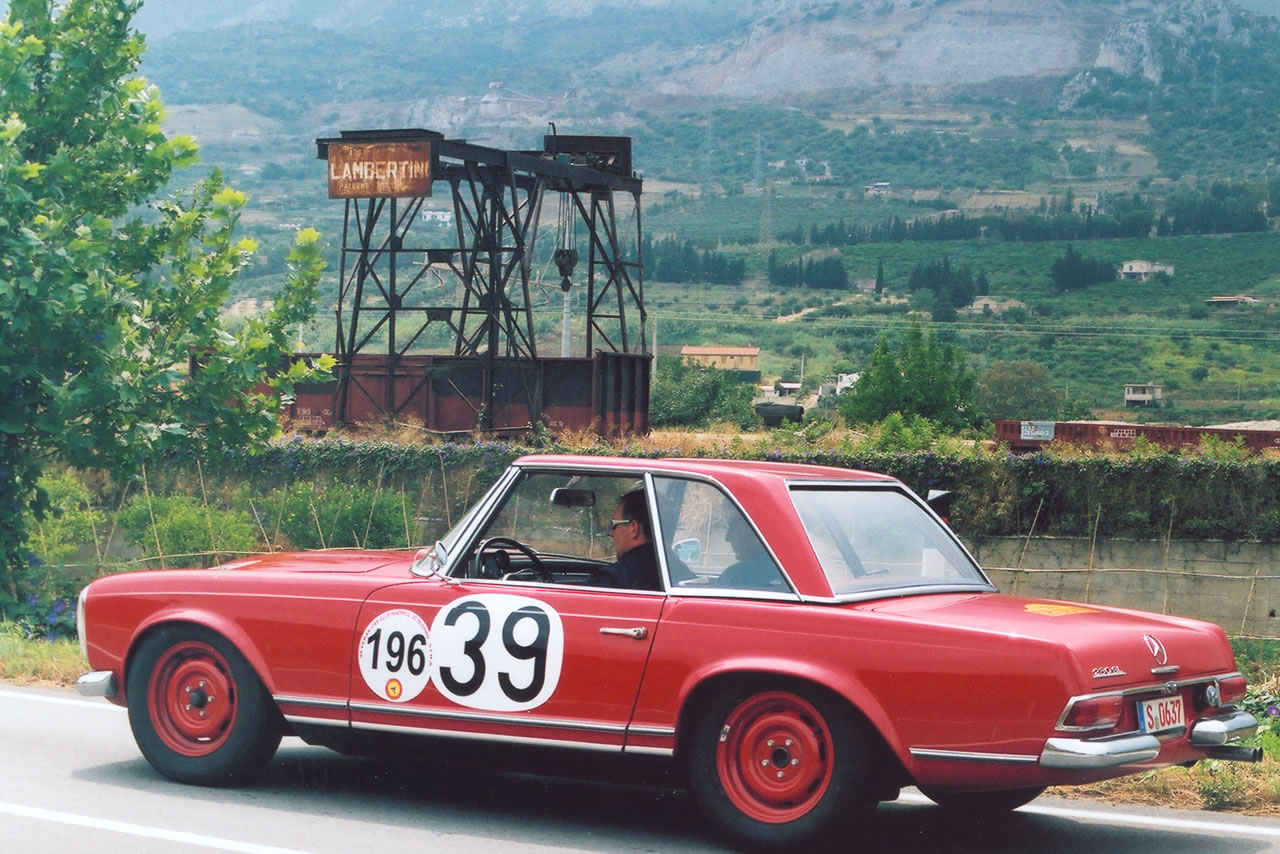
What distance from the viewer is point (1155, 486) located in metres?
25.7

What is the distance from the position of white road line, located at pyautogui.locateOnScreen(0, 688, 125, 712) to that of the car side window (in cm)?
489

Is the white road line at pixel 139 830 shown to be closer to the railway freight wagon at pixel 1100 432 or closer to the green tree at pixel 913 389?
the railway freight wagon at pixel 1100 432

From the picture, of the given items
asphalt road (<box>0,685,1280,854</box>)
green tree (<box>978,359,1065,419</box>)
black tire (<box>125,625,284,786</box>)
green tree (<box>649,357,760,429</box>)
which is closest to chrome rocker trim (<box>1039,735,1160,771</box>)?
asphalt road (<box>0,685,1280,854</box>)

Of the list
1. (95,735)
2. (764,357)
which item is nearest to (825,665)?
(95,735)

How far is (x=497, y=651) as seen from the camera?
6.79 m

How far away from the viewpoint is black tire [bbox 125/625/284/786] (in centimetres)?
738

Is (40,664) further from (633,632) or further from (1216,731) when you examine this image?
(1216,731)

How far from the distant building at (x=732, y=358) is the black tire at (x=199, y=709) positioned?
85.1 m

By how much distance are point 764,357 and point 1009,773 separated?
10788cm

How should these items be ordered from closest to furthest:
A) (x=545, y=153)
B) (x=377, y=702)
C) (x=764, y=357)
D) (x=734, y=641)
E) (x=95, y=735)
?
(x=734, y=641) < (x=377, y=702) < (x=95, y=735) < (x=545, y=153) < (x=764, y=357)

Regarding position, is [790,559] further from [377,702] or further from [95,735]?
[95,735]

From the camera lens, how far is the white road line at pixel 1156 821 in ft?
22.6

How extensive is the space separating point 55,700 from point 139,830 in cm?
408

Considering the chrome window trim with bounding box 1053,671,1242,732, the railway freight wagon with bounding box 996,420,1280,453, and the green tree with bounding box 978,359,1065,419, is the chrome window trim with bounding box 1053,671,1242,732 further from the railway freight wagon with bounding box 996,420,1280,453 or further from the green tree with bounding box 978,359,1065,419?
the green tree with bounding box 978,359,1065,419
